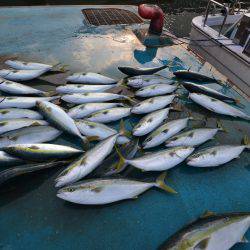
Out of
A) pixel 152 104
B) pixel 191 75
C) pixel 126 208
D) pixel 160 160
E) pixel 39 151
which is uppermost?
pixel 191 75

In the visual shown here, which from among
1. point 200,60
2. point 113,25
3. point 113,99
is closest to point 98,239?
point 113,99

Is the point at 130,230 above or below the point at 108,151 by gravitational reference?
below

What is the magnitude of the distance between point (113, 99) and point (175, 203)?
2131mm

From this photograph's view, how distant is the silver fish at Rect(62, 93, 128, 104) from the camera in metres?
4.58

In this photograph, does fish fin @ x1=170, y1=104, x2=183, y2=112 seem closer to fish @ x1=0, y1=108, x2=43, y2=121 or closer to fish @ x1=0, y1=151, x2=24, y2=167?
fish @ x1=0, y1=108, x2=43, y2=121

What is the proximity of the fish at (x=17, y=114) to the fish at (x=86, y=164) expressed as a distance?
47.6 inches

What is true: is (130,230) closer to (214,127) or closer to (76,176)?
(76,176)

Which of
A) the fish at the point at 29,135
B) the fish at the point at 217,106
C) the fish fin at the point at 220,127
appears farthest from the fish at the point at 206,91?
the fish at the point at 29,135

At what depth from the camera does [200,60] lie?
680cm

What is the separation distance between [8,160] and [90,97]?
179 cm

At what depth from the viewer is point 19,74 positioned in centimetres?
507

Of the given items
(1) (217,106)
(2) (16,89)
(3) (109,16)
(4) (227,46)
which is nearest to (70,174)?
(2) (16,89)

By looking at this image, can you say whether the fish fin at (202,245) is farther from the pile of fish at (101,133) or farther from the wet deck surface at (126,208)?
the wet deck surface at (126,208)

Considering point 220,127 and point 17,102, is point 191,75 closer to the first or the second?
point 220,127
